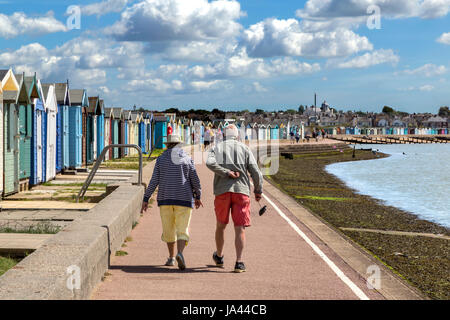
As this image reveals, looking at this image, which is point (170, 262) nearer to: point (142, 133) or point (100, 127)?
point (100, 127)

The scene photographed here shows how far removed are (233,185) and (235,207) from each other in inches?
10.8

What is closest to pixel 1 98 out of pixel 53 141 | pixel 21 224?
pixel 21 224

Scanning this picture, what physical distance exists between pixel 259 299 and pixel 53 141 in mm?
15594

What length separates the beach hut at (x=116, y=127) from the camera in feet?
109

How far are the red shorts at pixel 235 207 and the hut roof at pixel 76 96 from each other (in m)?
18.0

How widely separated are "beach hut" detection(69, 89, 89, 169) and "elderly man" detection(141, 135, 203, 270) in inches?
648

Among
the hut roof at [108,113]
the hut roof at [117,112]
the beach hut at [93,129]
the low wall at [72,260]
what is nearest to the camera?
the low wall at [72,260]

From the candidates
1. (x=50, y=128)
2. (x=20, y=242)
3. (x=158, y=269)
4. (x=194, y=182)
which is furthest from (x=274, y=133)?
(x=158, y=269)

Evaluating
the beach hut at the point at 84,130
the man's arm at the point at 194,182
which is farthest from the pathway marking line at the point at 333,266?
the beach hut at the point at 84,130

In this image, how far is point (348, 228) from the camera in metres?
15.5

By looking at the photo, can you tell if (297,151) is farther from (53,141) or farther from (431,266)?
(431,266)

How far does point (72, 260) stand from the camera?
575 centimetres

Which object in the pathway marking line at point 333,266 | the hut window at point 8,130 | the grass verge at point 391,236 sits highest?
the hut window at point 8,130

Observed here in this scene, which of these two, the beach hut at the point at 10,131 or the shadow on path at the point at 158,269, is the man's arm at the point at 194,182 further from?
the beach hut at the point at 10,131
